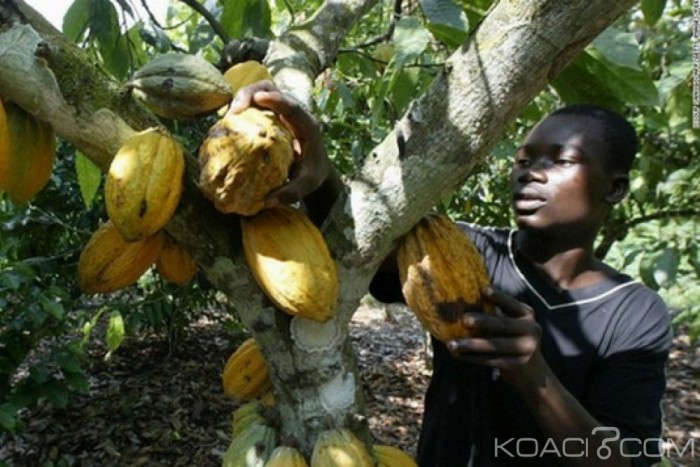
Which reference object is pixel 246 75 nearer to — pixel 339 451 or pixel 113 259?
pixel 113 259

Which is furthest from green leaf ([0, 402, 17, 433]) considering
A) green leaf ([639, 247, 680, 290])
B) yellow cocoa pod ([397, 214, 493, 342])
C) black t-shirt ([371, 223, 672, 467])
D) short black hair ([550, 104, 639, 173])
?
green leaf ([639, 247, 680, 290])

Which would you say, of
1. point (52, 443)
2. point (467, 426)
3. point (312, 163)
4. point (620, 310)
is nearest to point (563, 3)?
point (312, 163)

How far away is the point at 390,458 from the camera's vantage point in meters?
1.03

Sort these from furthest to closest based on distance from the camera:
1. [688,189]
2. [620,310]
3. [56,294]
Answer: [688,189]
[56,294]
[620,310]

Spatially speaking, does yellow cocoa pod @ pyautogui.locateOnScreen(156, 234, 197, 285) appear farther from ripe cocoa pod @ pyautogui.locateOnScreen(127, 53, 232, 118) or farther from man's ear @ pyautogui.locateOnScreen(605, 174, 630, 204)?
man's ear @ pyautogui.locateOnScreen(605, 174, 630, 204)

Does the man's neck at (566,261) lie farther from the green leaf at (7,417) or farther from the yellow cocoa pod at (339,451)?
the green leaf at (7,417)

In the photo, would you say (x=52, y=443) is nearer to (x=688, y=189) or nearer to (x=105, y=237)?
(x=105, y=237)

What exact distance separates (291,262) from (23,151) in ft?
1.32

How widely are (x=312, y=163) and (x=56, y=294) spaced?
1.79 metres

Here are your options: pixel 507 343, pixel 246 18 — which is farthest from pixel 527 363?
pixel 246 18

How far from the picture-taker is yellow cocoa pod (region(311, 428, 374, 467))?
0.91 m

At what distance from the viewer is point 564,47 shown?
2.73ft

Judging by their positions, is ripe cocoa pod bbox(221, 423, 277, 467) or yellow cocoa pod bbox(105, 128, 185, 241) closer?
yellow cocoa pod bbox(105, 128, 185, 241)

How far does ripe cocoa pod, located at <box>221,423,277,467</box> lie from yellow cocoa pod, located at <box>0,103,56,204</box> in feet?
1.61
